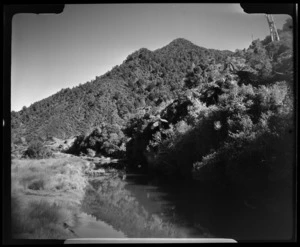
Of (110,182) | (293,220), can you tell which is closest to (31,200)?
(293,220)

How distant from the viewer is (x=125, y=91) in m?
13.2

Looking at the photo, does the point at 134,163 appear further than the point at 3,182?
Yes

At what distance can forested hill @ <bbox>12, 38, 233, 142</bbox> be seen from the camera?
33.8 ft

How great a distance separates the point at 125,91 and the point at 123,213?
15.8 ft

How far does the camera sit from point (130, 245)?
2.42 m

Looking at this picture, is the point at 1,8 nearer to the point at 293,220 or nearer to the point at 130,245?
the point at 130,245

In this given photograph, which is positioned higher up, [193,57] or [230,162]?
[193,57]

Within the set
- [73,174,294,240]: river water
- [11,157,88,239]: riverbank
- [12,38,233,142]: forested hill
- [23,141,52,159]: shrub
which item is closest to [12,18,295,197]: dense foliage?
[12,38,233,142]: forested hill

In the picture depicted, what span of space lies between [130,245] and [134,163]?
→ 14414 millimetres

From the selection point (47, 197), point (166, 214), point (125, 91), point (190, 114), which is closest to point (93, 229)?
point (47, 197)

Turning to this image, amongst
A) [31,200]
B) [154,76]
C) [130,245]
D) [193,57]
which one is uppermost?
[193,57]

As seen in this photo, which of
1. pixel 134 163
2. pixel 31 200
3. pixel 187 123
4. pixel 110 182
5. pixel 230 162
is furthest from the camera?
pixel 134 163

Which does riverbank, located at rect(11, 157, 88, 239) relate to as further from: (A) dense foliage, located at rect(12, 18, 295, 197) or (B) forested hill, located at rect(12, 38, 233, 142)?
(B) forested hill, located at rect(12, 38, 233, 142)

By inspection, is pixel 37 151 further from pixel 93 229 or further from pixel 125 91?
pixel 125 91
